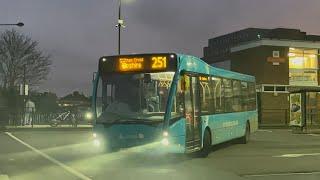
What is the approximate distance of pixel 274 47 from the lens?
166 feet

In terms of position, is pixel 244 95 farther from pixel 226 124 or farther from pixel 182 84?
pixel 182 84

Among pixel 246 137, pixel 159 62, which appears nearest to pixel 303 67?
pixel 246 137

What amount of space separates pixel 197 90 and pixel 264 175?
4799 mm

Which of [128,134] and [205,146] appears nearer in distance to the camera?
[128,134]

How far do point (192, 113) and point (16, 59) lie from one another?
44.5 metres

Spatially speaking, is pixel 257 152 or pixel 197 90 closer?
pixel 197 90

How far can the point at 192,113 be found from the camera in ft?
60.2

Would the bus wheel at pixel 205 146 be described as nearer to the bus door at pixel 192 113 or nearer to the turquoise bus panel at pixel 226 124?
the turquoise bus panel at pixel 226 124

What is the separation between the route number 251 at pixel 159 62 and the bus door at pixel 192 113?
0.86m

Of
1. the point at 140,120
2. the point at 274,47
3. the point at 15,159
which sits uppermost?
the point at 274,47

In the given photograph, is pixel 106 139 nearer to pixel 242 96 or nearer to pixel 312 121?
pixel 242 96

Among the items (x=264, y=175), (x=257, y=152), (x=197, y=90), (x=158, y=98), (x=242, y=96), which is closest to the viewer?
(x=264, y=175)

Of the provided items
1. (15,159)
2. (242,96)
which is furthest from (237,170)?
(242,96)

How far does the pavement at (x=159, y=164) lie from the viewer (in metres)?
14.8
